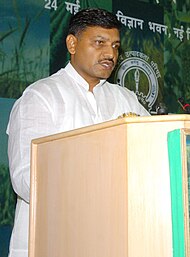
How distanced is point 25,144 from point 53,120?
15cm

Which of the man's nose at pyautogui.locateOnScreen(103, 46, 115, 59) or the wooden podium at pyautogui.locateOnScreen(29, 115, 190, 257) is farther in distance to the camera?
the man's nose at pyautogui.locateOnScreen(103, 46, 115, 59)

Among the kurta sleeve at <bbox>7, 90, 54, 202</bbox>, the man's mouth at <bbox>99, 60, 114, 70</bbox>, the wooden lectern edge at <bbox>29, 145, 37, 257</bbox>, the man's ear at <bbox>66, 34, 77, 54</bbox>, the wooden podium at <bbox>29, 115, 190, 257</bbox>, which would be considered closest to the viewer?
the wooden podium at <bbox>29, 115, 190, 257</bbox>

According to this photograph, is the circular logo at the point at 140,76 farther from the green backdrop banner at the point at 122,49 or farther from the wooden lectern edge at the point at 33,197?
the wooden lectern edge at the point at 33,197

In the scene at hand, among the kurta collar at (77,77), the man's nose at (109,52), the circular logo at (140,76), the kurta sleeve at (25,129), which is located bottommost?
the kurta sleeve at (25,129)

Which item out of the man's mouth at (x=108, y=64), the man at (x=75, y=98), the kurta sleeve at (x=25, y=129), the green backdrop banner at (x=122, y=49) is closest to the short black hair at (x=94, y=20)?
the man at (x=75, y=98)

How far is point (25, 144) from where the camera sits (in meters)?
1.57

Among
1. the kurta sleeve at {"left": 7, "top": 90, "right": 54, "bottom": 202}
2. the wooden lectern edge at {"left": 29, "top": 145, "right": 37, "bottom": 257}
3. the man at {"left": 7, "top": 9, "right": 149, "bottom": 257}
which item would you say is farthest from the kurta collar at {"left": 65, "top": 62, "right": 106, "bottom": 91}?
the wooden lectern edge at {"left": 29, "top": 145, "right": 37, "bottom": 257}

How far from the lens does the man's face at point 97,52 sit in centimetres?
185

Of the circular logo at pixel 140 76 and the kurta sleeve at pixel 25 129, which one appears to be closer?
the kurta sleeve at pixel 25 129

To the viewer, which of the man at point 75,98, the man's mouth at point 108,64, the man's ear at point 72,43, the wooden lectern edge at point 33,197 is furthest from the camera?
the man's ear at point 72,43

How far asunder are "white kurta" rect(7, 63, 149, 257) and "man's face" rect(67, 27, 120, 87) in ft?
0.18

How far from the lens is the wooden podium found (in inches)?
38.4

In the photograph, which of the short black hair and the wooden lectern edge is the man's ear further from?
the wooden lectern edge

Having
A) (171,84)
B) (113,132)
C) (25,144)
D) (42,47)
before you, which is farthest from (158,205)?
(171,84)
